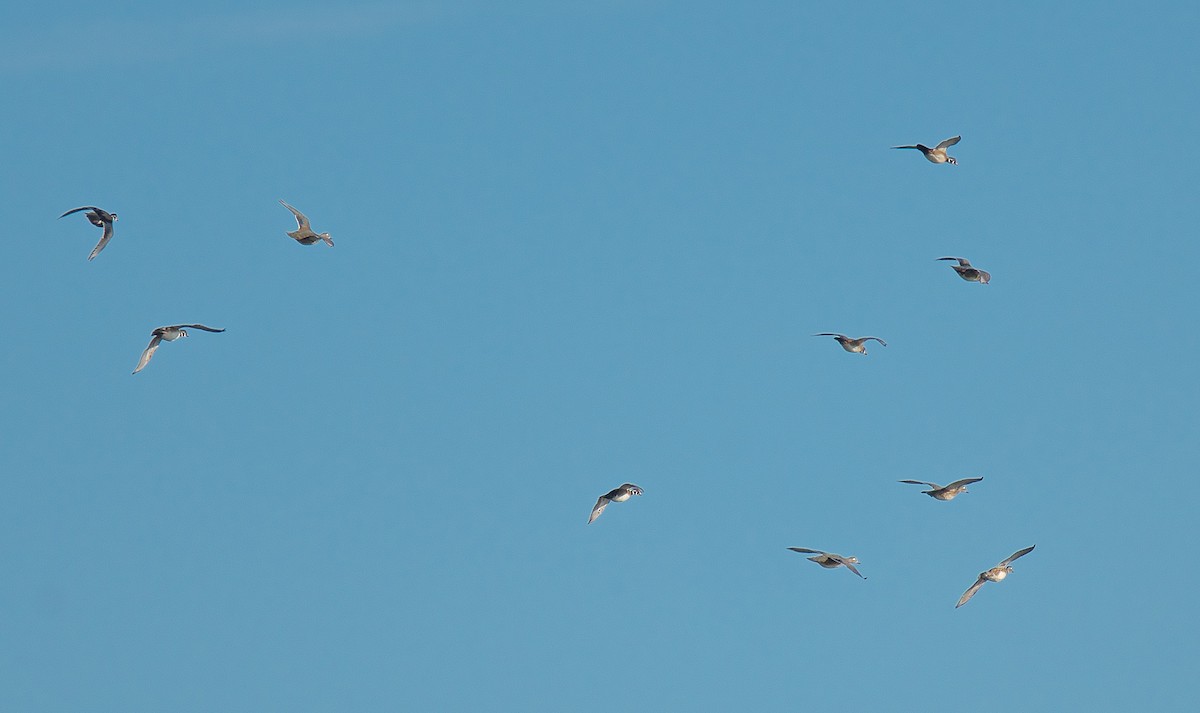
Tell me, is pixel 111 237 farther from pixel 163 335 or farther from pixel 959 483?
pixel 959 483

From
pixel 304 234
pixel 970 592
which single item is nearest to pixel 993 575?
pixel 970 592

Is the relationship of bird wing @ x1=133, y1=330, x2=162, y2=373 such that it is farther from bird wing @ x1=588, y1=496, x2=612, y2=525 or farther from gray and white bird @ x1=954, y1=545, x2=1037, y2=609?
gray and white bird @ x1=954, y1=545, x2=1037, y2=609

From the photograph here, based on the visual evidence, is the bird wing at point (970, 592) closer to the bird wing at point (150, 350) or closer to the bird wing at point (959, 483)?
the bird wing at point (959, 483)

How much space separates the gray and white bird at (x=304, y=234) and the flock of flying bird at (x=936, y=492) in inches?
524

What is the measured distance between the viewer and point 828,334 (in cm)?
7950

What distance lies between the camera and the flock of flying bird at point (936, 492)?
75125 millimetres

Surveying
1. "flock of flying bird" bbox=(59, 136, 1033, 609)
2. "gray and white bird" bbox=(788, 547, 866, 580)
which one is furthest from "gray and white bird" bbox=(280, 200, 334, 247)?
"gray and white bird" bbox=(788, 547, 866, 580)

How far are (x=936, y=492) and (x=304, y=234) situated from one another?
964 inches

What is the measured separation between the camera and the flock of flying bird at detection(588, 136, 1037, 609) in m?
75.1

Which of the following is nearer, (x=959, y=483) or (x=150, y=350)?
(x=150, y=350)

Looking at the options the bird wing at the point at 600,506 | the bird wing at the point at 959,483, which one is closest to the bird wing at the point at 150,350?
the bird wing at the point at 600,506

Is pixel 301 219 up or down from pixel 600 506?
up

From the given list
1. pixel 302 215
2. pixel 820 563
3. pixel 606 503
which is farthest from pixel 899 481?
pixel 302 215

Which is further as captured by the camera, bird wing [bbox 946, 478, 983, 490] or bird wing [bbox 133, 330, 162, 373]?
bird wing [bbox 946, 478, 983, 490]
